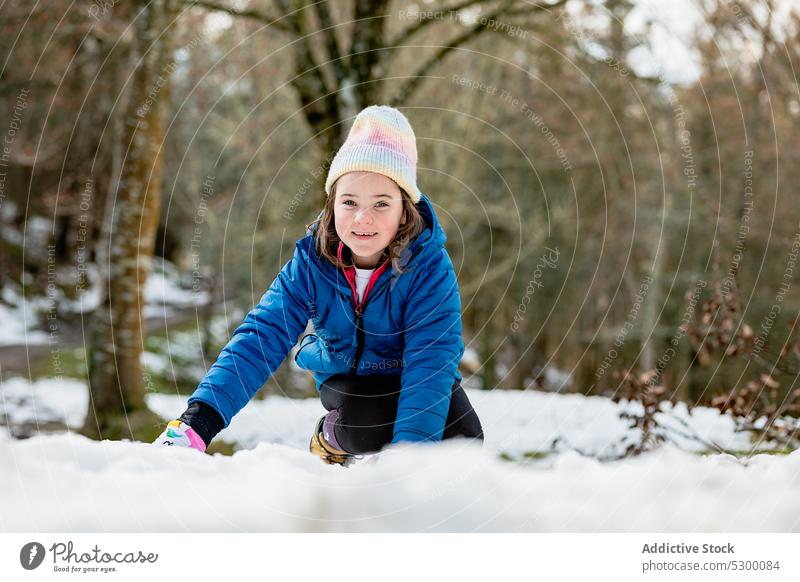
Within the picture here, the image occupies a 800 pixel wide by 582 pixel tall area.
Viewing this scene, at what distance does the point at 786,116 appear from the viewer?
7.31 metres

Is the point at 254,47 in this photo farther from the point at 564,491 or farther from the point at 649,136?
the point at 564,491

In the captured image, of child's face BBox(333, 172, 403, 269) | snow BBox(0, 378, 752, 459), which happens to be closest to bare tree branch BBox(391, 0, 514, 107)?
snow BBox(0, 378, 752, 459)

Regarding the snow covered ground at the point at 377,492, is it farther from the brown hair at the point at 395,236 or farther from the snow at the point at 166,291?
the snow at the point at 166,291

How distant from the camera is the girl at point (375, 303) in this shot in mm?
1836

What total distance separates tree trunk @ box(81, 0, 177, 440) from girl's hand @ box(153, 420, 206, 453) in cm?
234

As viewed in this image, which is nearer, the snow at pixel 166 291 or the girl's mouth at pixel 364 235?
the girl's mouth at pixel 364 235

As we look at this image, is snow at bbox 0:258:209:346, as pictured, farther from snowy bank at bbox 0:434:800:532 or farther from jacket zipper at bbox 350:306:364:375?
snowy bank at bbox 0:434:800:532

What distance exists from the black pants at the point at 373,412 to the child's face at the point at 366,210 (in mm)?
395

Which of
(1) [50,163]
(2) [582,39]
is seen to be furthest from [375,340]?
(1) [50,163]

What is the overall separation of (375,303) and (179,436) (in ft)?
1.91

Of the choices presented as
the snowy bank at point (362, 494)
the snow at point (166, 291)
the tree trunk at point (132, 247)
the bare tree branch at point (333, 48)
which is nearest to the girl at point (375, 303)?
the snowy bank at point (362, 494)

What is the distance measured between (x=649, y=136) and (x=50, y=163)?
305 inches
